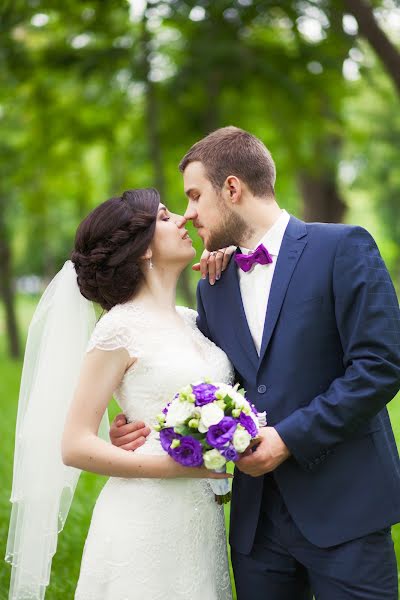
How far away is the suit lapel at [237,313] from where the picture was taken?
3391 millimetres

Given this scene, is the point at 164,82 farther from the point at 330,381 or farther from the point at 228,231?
the point at 330,381

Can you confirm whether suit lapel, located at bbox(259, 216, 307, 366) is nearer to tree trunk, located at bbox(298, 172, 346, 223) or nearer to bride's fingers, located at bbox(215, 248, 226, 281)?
bride's fingers, located at bbox(215, 248, 226, 281)

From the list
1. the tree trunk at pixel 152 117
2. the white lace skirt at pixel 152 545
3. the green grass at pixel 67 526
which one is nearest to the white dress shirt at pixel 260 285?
the white lace skirt at pixel 152 545

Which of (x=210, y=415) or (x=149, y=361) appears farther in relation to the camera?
(x=149, y=361)

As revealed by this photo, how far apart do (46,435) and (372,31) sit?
4.57 metres

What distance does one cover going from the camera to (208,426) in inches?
112

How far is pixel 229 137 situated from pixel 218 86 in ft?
24.2

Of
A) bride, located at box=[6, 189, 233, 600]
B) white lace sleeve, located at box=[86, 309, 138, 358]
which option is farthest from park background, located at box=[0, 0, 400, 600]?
white lace sleeve, located at box=[86, 309, 138, 358]

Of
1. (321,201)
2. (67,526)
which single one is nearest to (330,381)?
(67,526)

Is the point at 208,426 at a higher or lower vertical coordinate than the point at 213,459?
higher

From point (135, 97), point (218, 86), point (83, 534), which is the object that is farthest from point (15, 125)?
point (83, 534)

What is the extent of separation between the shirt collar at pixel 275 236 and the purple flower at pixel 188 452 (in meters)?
0.97

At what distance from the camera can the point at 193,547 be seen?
11.3ft

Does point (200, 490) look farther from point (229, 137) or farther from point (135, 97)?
point (135, 97)
